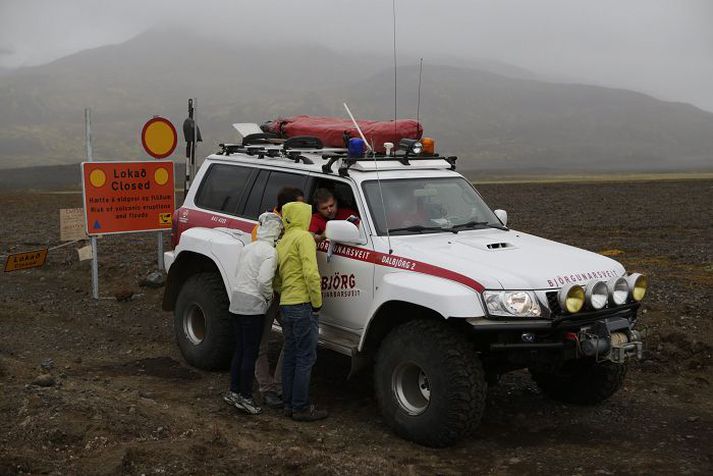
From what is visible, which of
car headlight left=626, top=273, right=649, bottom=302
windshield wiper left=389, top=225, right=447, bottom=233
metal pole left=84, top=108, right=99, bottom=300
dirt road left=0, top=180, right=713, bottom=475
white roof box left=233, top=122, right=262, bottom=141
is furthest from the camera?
metal pole left=84, top=108, right=99, bottom=300

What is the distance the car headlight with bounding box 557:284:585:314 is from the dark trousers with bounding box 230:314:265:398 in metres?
2.49

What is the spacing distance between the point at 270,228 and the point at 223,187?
1747 mm

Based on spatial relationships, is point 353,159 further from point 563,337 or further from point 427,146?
point 563,337

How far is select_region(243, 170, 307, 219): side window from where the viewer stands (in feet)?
25.3

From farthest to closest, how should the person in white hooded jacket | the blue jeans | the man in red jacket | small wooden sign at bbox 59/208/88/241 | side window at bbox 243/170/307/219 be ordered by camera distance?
small wooden sign at bbox 59/208/88/241 < side window at bbox 243/170/307/219 < the man in red jacket < the person in white hooded jacket < the blue jeans

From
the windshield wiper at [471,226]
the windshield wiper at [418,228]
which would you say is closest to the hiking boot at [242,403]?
the windshield wiper at [418,228]

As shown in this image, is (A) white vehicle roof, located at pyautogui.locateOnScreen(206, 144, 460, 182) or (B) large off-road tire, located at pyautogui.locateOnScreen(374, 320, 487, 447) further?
(A) white vehicle roof, located at pyautogui.locateOnScreen(206, 144, 460, 182)

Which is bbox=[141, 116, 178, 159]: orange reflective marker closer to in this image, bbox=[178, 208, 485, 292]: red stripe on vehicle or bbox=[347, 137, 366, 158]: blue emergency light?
bbox=[178, 208, 485, 292]: red stripe on vehicle

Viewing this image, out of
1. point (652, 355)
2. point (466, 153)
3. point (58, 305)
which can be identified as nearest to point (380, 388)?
point (652, 355)

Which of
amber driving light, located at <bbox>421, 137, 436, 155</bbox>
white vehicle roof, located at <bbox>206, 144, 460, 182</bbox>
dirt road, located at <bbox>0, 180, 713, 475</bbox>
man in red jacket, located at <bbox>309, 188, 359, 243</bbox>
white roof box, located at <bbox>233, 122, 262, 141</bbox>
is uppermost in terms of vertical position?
white roof box, located at <bbox>233, 122, 262, 141</bbox>

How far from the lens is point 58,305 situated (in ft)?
38.0

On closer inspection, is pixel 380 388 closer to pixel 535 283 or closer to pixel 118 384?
pixel 535 283

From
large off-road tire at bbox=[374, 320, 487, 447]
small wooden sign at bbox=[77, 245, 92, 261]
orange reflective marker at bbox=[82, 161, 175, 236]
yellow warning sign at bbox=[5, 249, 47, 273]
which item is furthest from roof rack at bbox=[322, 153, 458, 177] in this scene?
small wooden sign at bbox=[77, 245, 92, 261]

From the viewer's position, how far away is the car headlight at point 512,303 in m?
5.87
